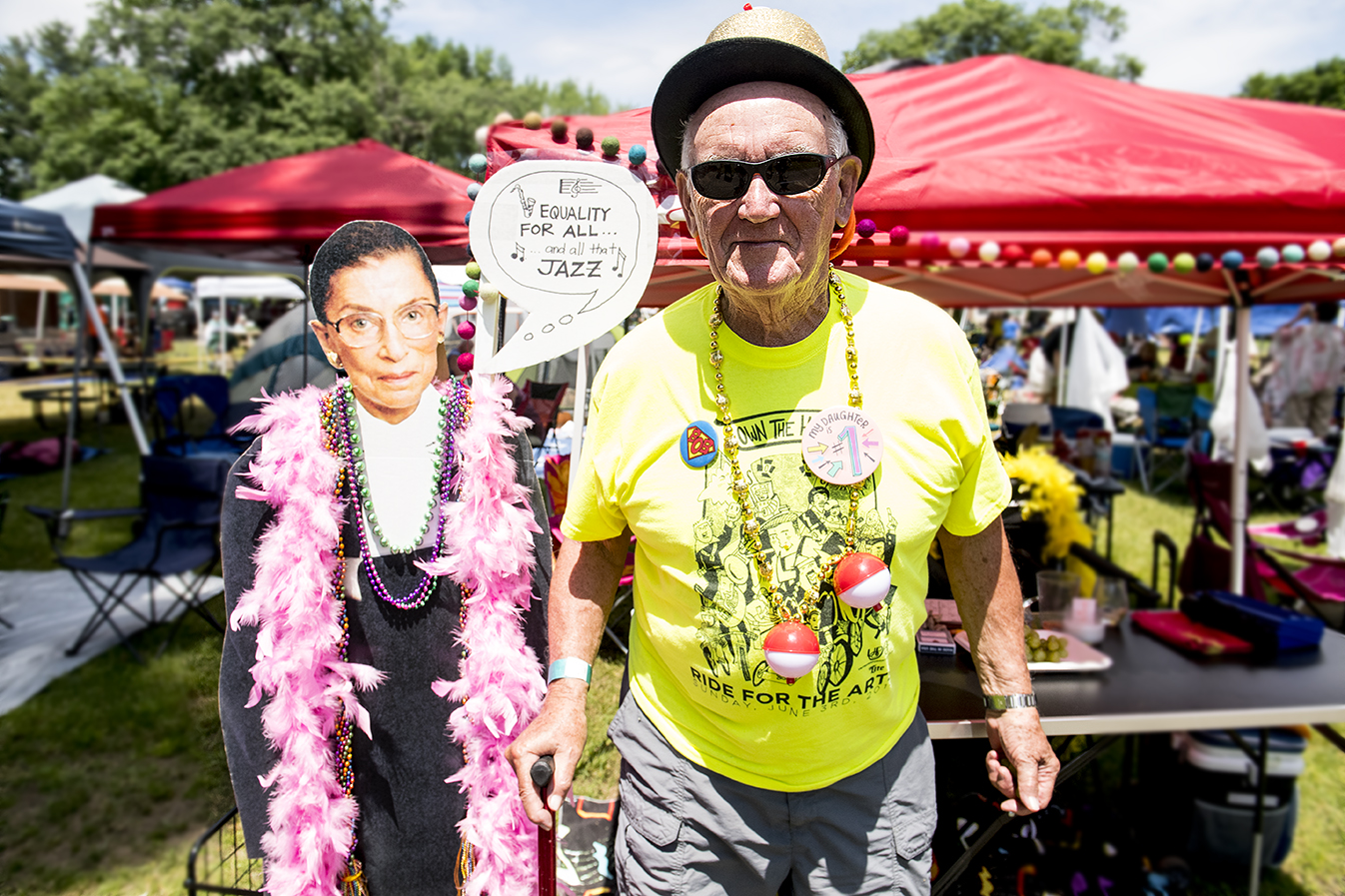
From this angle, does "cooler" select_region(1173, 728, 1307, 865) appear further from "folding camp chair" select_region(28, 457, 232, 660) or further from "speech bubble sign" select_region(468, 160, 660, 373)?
"folding camp chair" select_region(28, 457, 232, 660)

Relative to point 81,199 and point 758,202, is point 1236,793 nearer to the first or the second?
point 758,202

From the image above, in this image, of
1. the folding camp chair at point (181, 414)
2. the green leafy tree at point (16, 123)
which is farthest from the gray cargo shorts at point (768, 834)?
the green leafy tree at point (16, 123)

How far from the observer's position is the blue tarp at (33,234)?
6.63 meters

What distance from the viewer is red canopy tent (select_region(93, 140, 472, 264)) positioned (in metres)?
2.48

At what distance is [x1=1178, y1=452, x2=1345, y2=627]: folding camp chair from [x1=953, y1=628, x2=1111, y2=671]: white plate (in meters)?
1.83

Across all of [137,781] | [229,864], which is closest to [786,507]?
[229,864]

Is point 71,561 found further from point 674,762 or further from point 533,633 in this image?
point 674,762

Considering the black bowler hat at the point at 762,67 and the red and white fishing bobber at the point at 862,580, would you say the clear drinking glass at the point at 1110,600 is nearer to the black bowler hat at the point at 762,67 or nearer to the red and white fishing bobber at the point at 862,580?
the red and white fishing bobber at the point at 862,580

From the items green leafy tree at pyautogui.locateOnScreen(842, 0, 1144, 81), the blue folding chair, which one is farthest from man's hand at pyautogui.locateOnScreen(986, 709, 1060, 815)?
green leafy tree at pyautogui.locateOnScreen(842, 0, 1144, 81)

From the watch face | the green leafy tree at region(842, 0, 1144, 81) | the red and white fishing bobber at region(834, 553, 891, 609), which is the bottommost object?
the red and white fishing bobber at region(834, 553, 891, 609)

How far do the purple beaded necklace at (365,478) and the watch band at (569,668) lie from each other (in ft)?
1.12

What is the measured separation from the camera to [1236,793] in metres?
2.66

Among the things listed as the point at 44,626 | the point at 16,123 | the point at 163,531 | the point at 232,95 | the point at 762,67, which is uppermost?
the point at 16,123

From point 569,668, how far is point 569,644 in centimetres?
5
